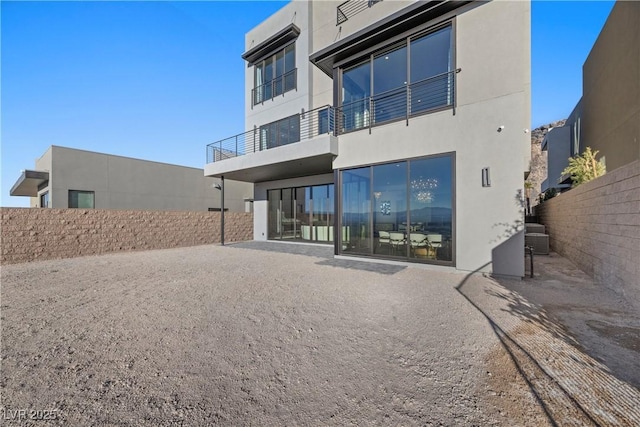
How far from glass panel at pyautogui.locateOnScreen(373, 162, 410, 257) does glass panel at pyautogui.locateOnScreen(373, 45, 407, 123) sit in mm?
1653

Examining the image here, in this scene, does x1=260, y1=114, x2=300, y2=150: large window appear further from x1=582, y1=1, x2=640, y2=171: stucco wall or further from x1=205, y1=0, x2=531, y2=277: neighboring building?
x1=582, y1=1, x2=640, y2=171: stucco wall

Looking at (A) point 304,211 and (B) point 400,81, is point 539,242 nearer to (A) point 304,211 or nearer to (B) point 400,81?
(B) point 400,81

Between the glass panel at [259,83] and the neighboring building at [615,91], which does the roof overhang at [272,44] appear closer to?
the glass panel at [259,83]

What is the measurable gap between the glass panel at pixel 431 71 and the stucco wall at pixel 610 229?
3.79m

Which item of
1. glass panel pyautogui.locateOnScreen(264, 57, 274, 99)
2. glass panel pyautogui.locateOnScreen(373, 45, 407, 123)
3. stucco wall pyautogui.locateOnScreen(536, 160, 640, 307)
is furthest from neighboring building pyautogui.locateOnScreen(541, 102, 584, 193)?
glass panel pyautogui.locateOnScreen(264, 57, 274, 99)

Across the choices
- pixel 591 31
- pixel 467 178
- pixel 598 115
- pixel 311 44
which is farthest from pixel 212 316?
pixel 591 31

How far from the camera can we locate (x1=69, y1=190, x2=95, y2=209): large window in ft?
46.3

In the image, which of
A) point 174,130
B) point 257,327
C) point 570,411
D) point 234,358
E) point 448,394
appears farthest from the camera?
point 174,130

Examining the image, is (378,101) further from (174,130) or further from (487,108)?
(174,130)

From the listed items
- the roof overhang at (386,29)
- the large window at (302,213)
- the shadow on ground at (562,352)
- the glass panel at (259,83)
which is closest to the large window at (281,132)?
the glass panel at (259,83)

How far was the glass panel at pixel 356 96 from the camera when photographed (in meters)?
8.08

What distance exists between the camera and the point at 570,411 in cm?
188

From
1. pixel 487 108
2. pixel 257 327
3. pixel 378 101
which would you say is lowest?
pixel 257 327

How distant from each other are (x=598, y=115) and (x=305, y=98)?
55.5 ft
